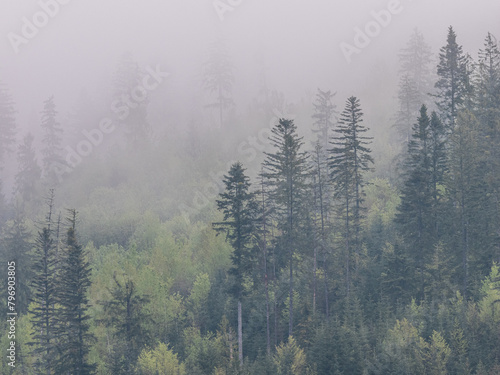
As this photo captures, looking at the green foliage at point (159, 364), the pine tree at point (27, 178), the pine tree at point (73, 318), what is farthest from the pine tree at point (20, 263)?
the pine tree at point (27, 178)

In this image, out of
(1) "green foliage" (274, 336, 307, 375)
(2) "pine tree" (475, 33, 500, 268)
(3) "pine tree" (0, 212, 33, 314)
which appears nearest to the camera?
(1) "green foliage" (274, 336, 307, 375)

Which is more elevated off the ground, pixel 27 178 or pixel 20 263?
pixel 27 178

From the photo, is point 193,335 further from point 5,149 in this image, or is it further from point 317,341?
point 5,149

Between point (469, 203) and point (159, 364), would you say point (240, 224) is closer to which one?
point (159, 364)

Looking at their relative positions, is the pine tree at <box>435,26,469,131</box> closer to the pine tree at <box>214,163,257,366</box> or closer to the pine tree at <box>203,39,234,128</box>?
the pine tree at <box>214,163,257,366</box>

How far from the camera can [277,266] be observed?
40406 mm

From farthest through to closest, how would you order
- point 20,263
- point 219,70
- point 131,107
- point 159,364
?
point 219,70 → point 131,107 → point 20,263 → point 159,364

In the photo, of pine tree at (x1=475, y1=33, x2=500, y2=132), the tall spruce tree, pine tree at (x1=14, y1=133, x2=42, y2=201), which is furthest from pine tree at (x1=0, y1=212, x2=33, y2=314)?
pine tree at (x1=475, y1=33, x2=500, y2=132)

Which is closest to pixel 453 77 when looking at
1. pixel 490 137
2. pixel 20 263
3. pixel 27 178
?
pixel 490 137

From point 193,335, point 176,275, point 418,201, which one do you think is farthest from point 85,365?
point 418,201

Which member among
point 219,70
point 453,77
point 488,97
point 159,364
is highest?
point 219,70

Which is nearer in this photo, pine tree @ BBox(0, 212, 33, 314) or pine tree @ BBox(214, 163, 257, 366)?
pine tree @ BBox(214, 163, 257, 366)

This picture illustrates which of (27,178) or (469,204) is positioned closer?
(469,204)

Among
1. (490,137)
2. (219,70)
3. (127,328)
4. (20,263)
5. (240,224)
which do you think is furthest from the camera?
(219,70)
